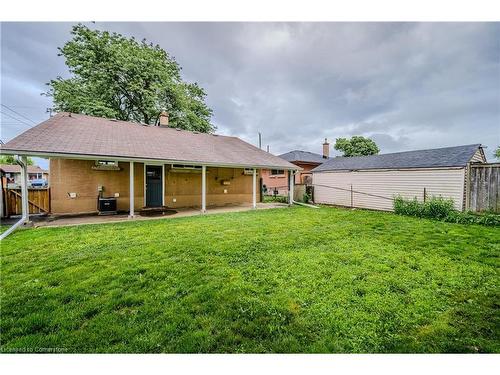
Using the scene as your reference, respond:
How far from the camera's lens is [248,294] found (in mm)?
2877

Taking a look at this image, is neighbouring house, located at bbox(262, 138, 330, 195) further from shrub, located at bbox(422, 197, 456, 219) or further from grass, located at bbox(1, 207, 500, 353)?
grass, located at bbox(1, 207, 500, 353)

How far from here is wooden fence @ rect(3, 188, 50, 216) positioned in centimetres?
809

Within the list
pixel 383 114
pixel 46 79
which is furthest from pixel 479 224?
pixel 46 79

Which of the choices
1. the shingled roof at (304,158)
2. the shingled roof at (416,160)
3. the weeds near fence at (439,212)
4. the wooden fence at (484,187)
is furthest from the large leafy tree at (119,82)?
the wooden fence at (484,187)

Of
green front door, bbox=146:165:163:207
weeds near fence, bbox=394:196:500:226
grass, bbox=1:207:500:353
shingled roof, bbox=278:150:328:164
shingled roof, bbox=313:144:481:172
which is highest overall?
shingled roof, bbox=278:150:328:164

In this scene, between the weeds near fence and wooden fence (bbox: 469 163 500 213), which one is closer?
the weeds near fence

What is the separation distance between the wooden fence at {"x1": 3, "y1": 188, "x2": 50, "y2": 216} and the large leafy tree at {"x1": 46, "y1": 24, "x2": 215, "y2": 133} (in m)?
9.41

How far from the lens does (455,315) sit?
7.99ft

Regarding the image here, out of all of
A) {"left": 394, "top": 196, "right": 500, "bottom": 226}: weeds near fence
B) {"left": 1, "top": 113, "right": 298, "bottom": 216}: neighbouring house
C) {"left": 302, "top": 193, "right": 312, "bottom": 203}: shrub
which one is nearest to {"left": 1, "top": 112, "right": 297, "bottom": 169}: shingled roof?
{"left": 1, "top": 113, "right": 298, "bottom": 216}: neighbouring house

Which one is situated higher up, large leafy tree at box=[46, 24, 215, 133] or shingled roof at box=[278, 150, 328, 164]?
large leafy tree at box=[46, 24, 215, 133]

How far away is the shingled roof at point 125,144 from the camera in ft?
23.7

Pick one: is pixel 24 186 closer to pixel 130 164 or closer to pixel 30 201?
pixel 30 201
